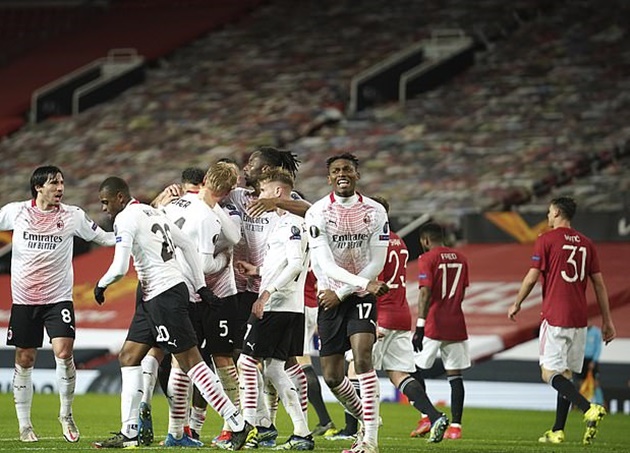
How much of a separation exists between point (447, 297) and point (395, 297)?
80cm

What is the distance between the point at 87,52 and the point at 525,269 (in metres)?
17.5

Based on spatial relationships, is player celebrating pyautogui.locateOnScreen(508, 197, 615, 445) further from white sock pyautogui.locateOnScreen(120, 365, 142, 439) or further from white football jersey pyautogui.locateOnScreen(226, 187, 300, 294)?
white sock pyautogui.locateOnScreen(120, 365, 142, 439)

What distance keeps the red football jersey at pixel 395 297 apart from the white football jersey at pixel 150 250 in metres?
2.85

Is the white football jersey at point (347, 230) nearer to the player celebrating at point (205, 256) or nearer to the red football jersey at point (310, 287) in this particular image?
the player celebrating at point (205, 256)

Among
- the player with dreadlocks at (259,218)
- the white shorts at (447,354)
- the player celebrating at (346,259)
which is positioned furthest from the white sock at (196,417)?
the white shorts at (447,354)

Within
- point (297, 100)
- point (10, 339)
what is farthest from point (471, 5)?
point (10, 339)

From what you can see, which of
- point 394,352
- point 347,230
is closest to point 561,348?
point 394,352

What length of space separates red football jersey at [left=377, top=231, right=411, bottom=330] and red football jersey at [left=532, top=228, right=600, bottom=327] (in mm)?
1250

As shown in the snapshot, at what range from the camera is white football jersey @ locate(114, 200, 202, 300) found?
1038 cm

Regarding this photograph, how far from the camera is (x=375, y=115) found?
95.8 feet

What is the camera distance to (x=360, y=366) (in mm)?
10000

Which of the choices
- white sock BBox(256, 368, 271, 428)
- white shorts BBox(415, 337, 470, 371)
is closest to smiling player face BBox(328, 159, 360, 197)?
white sock BBox(256, 368, 271, 428)

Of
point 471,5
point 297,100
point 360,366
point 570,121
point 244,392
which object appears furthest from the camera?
point 471,5

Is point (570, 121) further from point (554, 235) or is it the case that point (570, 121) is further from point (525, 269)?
point (554, 235)
